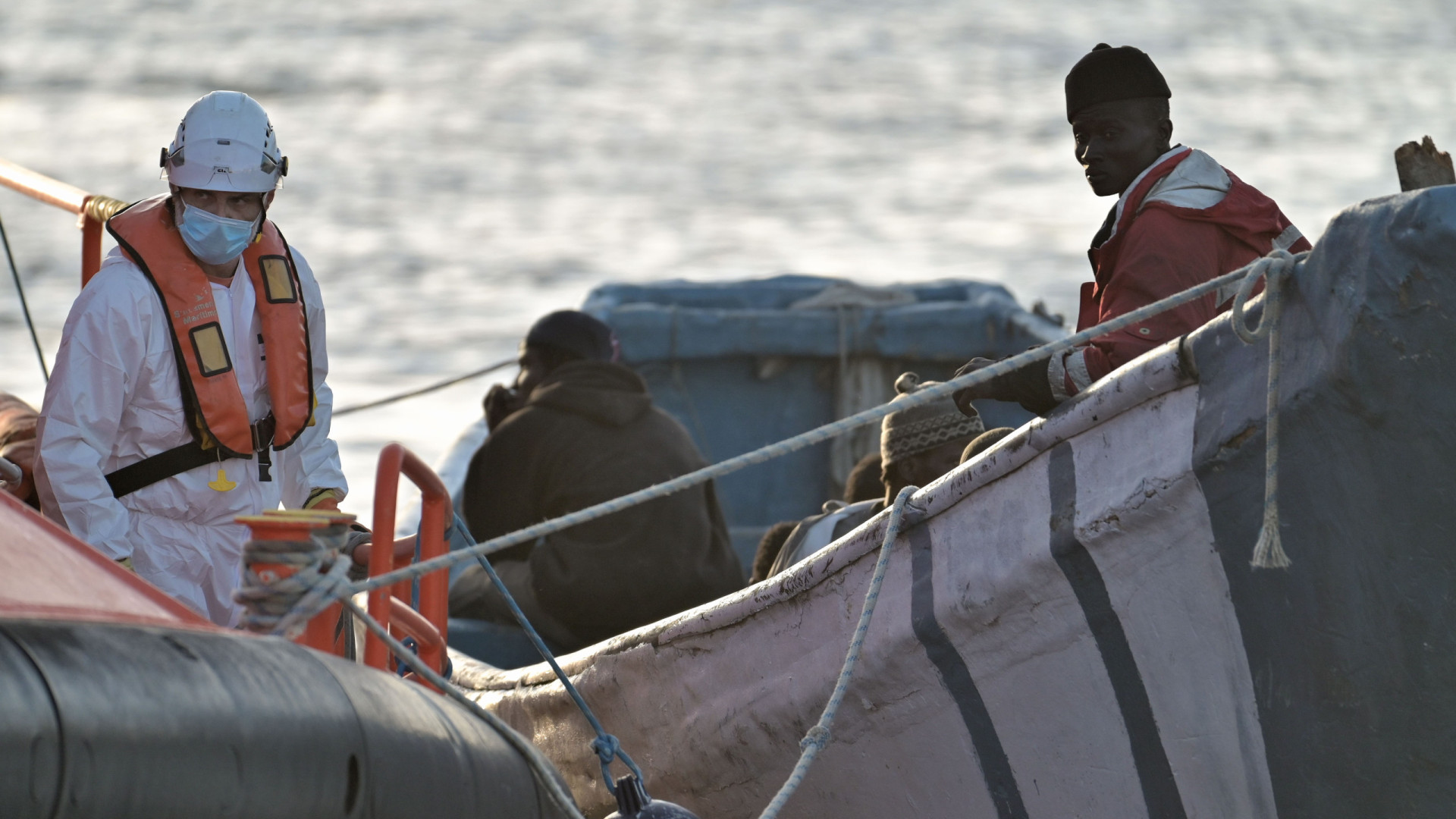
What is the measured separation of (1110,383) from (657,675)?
1.31 metres

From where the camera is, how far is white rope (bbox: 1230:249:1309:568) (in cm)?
241

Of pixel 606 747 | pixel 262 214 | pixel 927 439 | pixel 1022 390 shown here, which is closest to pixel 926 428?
pixel 927 439

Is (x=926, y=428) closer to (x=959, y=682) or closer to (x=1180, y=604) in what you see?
(x=959, y=682)

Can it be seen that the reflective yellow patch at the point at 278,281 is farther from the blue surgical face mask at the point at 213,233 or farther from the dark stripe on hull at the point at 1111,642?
the dark stripe on hull at the point at 1111,642

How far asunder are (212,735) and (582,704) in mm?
1387

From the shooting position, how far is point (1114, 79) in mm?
3201

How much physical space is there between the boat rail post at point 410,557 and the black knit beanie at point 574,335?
7.72ft

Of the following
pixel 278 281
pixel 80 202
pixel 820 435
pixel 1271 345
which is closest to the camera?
pixel 1271 345

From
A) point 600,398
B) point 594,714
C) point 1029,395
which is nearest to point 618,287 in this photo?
point 600,398

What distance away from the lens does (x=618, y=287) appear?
355 inches

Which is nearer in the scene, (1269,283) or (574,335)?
(1269,283)

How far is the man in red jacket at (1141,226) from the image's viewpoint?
2.98 meters

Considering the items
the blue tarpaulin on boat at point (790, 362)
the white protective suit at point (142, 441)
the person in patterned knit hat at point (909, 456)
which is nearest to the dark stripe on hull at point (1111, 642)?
the person in patterned knit hat at point (909, 456)

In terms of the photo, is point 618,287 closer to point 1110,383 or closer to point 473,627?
point 473,627
